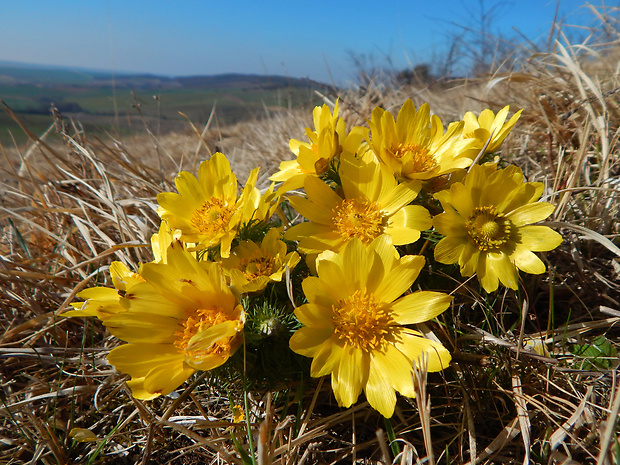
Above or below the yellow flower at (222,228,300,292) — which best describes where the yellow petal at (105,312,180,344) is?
below

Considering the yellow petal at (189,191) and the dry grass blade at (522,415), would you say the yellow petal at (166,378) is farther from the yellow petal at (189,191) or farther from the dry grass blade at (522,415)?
the dry grass blade at (522,415)

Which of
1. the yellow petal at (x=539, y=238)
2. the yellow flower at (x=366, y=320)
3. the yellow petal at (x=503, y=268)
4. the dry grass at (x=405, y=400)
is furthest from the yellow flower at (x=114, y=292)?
the yellow petal at (x=539, y=238)

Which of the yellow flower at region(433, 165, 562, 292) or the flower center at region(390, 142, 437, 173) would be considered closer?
the yellow flower at region(433, 165, 562, 292)

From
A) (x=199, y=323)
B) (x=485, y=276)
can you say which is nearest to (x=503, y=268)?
(x=485, y=276)

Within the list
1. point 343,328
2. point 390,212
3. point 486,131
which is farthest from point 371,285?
point 486,131

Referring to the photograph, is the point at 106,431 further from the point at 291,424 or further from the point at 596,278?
the point at 596,278

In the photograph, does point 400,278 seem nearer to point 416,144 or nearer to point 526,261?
point 526,261

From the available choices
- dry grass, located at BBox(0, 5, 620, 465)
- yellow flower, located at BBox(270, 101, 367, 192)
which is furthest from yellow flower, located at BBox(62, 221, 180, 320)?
yellow flower, located at BBox(270, 101, 367, 192)

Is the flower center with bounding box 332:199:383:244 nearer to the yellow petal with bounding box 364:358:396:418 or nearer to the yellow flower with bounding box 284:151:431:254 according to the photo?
→ the yellow flower with bounding box 284:151:431:254

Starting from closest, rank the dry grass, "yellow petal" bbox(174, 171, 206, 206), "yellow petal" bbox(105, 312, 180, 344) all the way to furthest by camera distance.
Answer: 1. "yellow petal" bbox(105, 312, 180, 344)
2. the dry grass
3. "yellow petal" bbox(174, 171, 206, 206)
